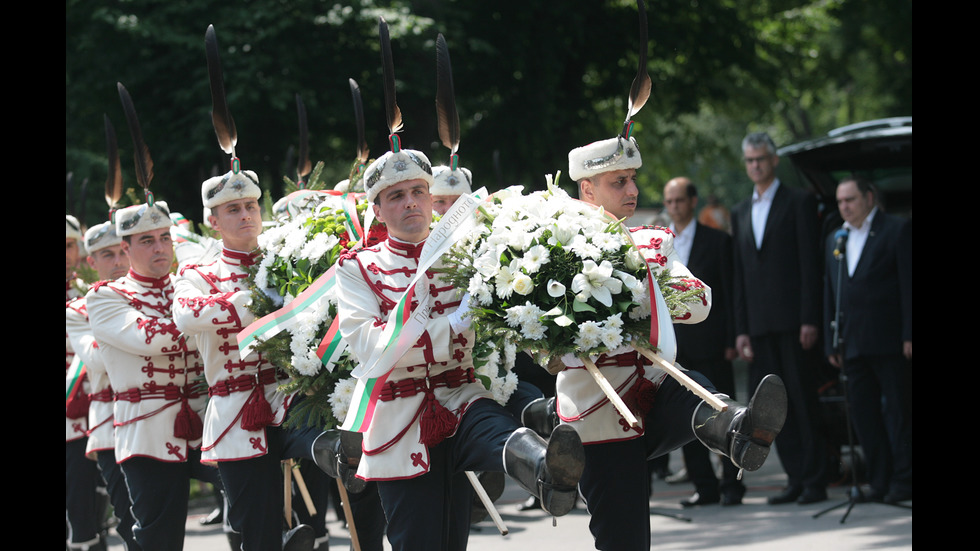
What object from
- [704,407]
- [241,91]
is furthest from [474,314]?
[241,91]

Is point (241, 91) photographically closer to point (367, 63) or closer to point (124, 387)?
point (367, 63)

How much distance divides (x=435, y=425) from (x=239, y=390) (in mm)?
1834

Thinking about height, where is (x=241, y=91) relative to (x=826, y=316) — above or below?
above

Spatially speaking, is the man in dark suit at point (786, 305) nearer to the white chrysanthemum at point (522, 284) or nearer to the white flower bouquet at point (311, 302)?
the white flower bouquet at point (311, 302)

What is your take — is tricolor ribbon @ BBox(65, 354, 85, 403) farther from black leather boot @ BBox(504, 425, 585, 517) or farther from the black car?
the black car

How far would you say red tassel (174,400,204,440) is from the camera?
655 centimetres

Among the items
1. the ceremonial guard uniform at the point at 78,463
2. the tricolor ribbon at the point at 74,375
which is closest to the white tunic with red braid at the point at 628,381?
the ceremonial guard uniform at the point at 78,463

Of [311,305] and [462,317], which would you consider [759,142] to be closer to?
[311,305]

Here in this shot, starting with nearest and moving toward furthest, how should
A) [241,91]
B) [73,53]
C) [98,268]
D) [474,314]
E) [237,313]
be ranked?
[474,314] < [237,313] < [98,268] < [241,91] < [73,53]

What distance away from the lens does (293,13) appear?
492 inches

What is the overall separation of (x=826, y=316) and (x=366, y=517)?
13.8ft

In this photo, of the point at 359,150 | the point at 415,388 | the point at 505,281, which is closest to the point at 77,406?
the point at 359,150

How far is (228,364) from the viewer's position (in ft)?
20.5

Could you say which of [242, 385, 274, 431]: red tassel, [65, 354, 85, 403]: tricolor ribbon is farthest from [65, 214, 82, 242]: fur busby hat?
[242, 385, 274, 431]: red tassel
